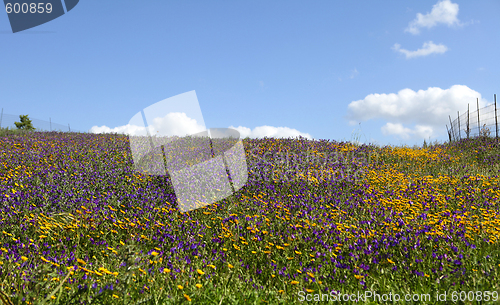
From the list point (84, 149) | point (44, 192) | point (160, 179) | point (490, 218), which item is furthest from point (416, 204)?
point (84, 149)

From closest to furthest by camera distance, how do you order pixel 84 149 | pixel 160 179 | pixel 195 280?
pixel 195 280
pixel 160 179
pixel 84 149

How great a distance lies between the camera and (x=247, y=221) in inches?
178

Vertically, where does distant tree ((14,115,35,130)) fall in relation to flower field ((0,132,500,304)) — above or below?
above

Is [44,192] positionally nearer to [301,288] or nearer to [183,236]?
[183,236]

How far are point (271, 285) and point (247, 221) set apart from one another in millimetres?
1362

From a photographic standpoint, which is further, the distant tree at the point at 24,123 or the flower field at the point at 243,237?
the distant tree at the point at 24,123

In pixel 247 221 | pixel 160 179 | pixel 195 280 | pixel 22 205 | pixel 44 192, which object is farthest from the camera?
pixel 160 179

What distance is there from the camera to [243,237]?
4.19m

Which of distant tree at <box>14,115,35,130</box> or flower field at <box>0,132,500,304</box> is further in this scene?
distant tree at <box>14,115,35,130</box>

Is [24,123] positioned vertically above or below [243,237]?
above

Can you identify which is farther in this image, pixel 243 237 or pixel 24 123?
pixel 24 123

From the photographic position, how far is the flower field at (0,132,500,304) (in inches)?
110

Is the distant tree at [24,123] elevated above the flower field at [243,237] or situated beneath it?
elevated above

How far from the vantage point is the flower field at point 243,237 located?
9.17ft
